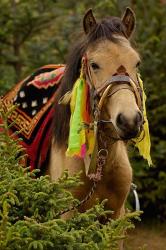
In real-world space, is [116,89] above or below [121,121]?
above

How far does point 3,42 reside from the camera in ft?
21.0

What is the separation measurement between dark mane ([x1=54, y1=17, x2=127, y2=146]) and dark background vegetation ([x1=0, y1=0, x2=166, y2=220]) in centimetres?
230

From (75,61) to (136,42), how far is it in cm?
248


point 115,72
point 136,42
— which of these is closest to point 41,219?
point 115,72

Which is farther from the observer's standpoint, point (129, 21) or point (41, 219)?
point (129, 21)

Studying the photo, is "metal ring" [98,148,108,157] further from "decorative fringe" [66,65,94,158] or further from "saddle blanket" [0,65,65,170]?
"saddle blanket" [0,65,65,170]

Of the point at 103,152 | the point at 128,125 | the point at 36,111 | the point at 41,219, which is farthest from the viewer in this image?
the point at 36,111

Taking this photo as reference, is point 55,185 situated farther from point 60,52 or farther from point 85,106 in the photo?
point 60,52

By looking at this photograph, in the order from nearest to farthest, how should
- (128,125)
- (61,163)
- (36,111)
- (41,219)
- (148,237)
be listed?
1. (41,219)
2. (128,125)
3. (61,163)
4. (36,111)
5. (148,237)

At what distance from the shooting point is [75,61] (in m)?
3.36

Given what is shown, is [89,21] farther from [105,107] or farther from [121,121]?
[121,121]

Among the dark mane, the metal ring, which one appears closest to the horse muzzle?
the metal ring

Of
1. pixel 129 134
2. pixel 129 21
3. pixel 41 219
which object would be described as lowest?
pixel 41 219

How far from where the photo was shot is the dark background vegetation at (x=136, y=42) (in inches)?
234
